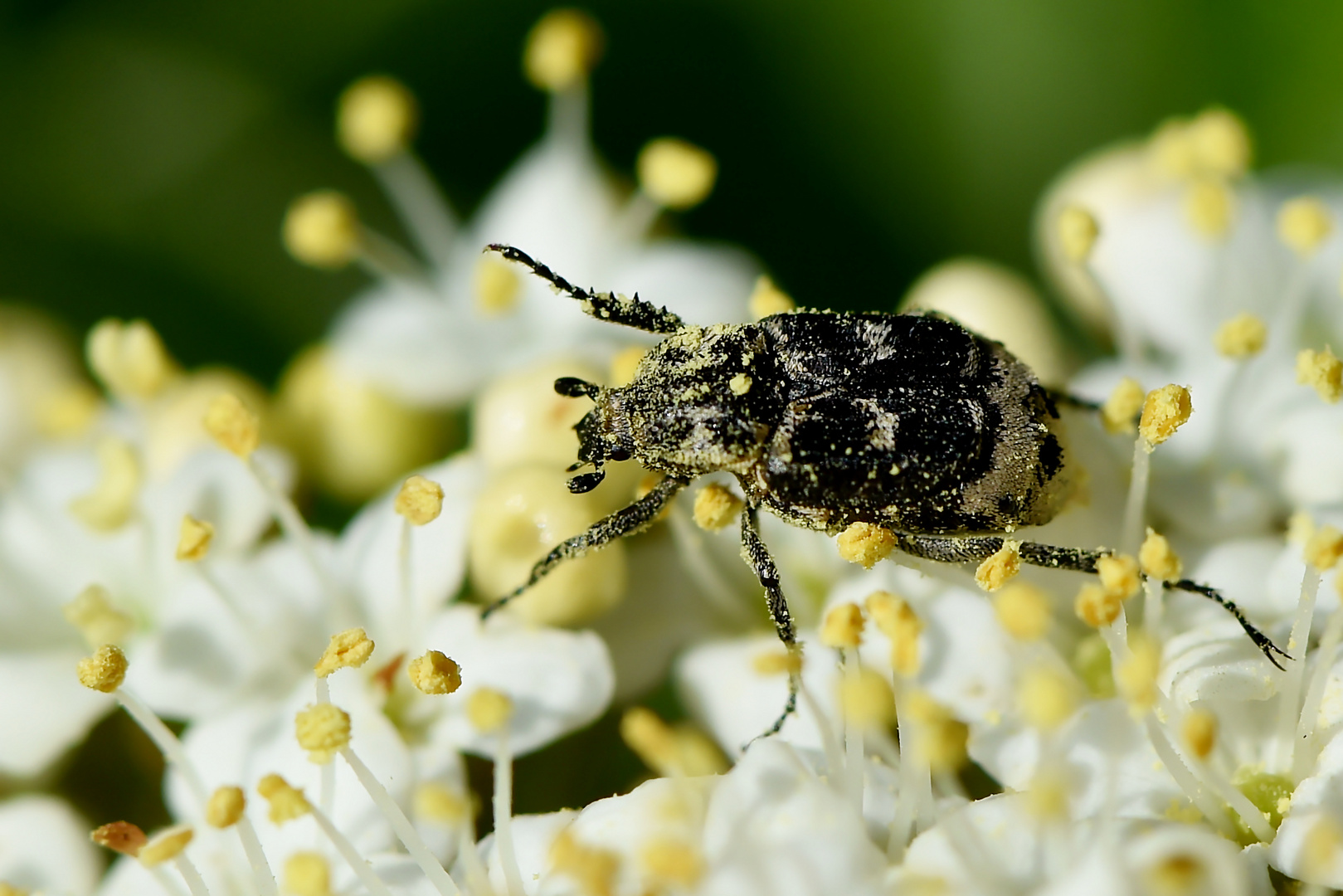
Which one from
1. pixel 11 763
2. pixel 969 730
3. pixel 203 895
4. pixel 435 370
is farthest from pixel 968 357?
pixel 11 763

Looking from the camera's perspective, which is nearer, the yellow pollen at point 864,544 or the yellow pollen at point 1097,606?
the yellow pollen at point 1097,606

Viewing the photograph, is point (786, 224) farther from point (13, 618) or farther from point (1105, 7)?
point (13, 618)

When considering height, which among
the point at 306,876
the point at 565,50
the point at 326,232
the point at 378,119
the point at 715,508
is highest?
the point at 565,50

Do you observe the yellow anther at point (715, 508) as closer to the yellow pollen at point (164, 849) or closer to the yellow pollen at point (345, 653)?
the yellow pollen at point (345, 653)

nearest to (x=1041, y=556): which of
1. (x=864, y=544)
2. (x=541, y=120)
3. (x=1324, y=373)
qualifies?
(x=864, y=544)

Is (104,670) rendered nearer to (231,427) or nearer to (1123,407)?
(231,427)

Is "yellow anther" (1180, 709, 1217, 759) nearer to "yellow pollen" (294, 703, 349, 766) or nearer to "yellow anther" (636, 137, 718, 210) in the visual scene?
"yellow pollen" (294, 703, 349, 766)

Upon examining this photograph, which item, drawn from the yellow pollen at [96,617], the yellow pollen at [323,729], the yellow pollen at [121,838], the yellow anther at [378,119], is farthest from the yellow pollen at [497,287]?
the yellow pollen at [121,838]
